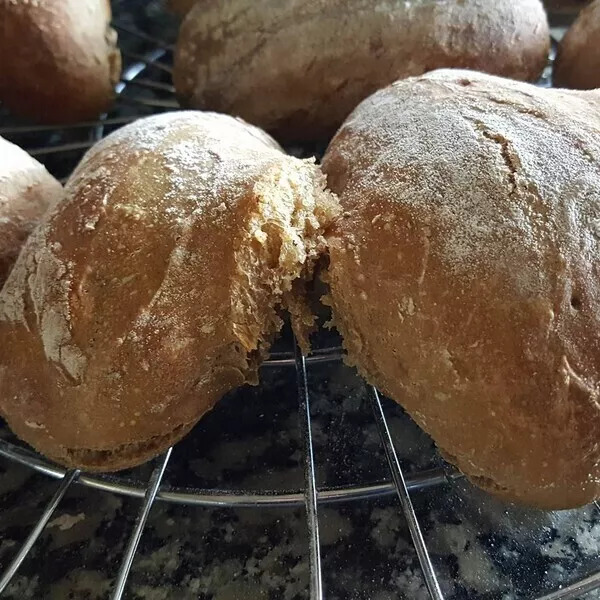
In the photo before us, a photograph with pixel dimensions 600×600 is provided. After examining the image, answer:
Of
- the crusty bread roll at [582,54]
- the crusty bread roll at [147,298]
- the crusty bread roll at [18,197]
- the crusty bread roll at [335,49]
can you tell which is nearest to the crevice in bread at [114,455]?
the crusty bread roll at [147,298]

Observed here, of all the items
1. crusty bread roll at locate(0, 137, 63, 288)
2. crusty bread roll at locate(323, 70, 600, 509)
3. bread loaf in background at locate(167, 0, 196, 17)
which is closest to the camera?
crusty bread roll at locate(323, 70, 600, 509)

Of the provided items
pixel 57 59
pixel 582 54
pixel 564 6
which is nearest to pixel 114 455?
pixel 57 59

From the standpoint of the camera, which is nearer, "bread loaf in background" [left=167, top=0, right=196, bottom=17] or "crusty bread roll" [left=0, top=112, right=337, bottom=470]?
"crusty bread roll" [left=0, top=112, right=337, bottom=470]

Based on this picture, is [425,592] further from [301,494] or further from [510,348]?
[510,348]

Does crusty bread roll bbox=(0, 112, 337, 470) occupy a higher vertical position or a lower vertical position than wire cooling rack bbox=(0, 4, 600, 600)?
higher

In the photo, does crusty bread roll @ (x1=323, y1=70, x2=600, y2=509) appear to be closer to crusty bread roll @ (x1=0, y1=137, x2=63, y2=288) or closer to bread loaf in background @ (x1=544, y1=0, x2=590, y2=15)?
crusty bread roll @ (x1=0, y1=137, x2=63, y2=288)

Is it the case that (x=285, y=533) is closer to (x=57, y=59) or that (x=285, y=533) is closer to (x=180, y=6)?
(x=57, y=59)

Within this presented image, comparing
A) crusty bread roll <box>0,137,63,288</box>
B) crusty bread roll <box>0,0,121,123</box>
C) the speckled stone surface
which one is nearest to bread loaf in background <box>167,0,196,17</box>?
crusty bread roll <box>0,0,121,123</box>
